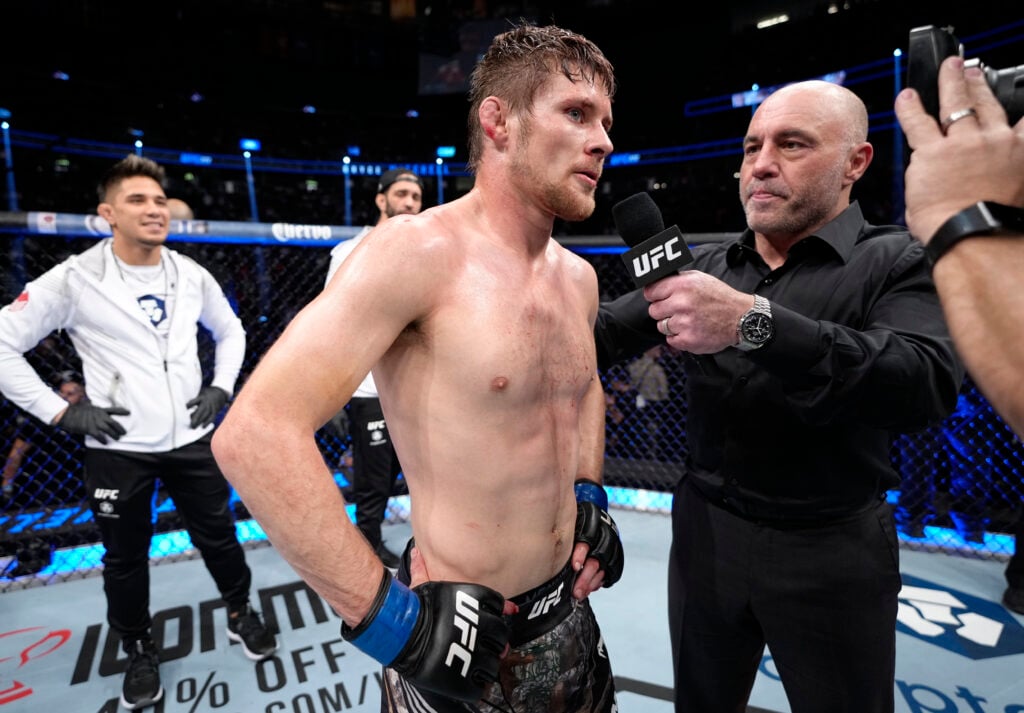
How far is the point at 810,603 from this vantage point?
1371 mm

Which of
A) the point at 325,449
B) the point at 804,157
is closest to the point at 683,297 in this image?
the point at 804,157

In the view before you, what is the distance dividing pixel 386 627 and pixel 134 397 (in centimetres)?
201

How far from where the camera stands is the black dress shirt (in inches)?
46.0

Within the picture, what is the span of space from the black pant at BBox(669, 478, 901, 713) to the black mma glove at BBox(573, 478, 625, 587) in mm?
303

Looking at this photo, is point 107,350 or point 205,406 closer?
point 107,350

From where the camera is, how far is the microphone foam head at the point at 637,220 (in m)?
1.21

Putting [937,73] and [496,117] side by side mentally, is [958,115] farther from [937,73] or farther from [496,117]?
[496,117]

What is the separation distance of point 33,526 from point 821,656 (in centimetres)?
434

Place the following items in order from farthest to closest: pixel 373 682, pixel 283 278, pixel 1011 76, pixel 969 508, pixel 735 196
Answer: pixel 735 196
pixel 283 278
pixel 969 508
pixel 373 682
pixel 1011 76

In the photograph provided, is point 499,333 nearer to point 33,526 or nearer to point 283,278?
point 33,526

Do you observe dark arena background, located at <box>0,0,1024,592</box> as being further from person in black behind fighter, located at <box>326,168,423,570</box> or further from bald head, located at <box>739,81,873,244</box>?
bald head, located at <box>739,81,873,244</box>

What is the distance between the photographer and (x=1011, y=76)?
0.66m

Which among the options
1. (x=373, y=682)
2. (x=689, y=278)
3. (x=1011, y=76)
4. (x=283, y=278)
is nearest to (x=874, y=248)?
(x=689, y=278)

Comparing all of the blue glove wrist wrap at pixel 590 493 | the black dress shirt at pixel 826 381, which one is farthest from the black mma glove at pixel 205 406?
the black dress shirt at pixel 826 381
